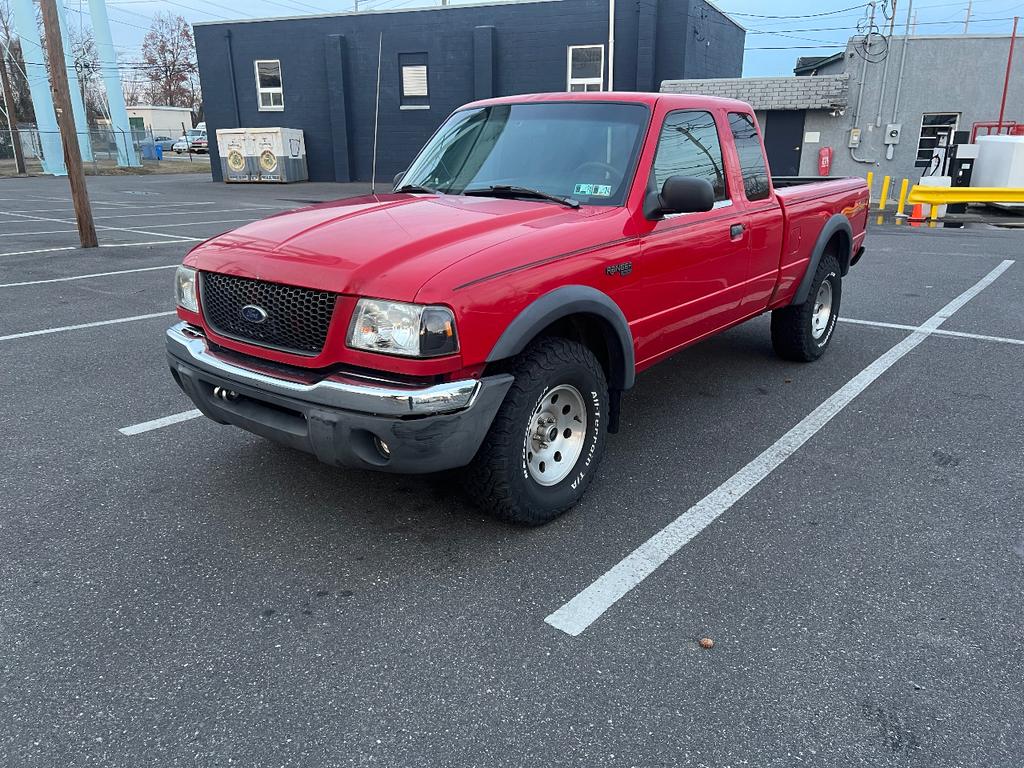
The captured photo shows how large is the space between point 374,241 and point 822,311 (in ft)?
14.2

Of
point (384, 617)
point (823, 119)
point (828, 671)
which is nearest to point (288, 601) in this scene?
point (384, 617)

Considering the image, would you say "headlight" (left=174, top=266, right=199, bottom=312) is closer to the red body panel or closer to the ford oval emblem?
the red body panel

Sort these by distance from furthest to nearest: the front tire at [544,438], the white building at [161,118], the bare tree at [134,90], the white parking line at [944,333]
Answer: the bare tree at [134,90] → the white building at [161,118] → the white parking line at [944,333] → the front tire at [544,438]

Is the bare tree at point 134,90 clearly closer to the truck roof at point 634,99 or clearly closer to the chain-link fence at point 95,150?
the chain-link fence at point 95,150

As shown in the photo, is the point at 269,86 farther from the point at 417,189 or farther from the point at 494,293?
the point at 494,293

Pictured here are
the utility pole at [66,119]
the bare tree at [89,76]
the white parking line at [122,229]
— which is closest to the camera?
the utility pole at [66,119]

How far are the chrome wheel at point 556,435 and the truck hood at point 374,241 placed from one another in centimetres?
69

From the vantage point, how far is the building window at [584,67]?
90.9ft

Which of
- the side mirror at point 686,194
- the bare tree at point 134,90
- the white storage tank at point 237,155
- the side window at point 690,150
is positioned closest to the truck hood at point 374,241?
the side mirror at point 686,194

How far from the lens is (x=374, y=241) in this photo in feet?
10.6

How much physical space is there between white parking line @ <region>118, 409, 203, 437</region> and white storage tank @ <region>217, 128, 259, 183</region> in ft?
94.7

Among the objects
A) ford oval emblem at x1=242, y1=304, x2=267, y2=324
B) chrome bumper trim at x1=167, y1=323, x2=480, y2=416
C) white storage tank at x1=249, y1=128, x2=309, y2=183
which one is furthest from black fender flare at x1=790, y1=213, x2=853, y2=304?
white storage tank at x1=249, y1=128, x2=309, y2=183

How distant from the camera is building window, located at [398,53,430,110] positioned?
29.9m

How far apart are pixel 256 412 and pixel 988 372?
5.36 meters
